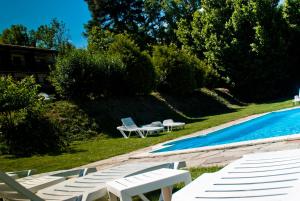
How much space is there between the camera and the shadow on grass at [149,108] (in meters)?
17.1

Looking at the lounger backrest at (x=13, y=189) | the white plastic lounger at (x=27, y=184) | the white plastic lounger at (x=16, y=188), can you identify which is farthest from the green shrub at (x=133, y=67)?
the lounger backrest at (x=13, y=189)

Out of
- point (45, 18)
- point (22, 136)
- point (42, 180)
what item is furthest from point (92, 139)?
point (45, 18)

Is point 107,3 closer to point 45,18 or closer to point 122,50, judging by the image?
point 45,18

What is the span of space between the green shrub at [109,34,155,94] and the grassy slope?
76 cm

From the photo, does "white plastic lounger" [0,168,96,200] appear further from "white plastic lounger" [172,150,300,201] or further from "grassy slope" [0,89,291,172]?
"grassy slope" [0,89,291,172]

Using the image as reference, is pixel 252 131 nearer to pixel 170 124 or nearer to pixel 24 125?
pixel 170 124

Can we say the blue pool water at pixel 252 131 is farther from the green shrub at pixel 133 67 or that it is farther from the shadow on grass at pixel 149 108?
the green shrub at pixel 133 67

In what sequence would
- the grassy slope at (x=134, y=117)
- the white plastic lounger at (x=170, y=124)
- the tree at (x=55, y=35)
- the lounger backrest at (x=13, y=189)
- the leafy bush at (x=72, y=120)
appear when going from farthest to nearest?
the tree at (x=55, y=35) → the leafy bush at (x=72, y=120) → the white plastic lounger at (x=170, y=124) → the grassy slope at (x=134, y=117) → the lounger backrest at (x=13, y=189)

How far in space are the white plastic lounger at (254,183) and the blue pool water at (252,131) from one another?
7.25 metres

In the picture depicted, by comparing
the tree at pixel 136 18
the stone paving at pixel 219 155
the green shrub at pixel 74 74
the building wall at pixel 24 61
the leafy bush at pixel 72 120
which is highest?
the tree at pixel 136 18

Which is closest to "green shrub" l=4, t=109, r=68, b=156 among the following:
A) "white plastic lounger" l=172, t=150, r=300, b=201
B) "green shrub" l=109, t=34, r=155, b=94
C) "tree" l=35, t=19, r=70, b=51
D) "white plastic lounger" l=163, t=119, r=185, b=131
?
"white plastic lounger" l=163, t=119, r=185, b=131

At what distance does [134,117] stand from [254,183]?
54.0ft

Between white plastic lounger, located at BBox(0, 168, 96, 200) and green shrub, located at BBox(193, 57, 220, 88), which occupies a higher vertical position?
green shrub, located at BBox(193, 57, 220, 88)

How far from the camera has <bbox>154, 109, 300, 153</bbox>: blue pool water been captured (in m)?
11.1
